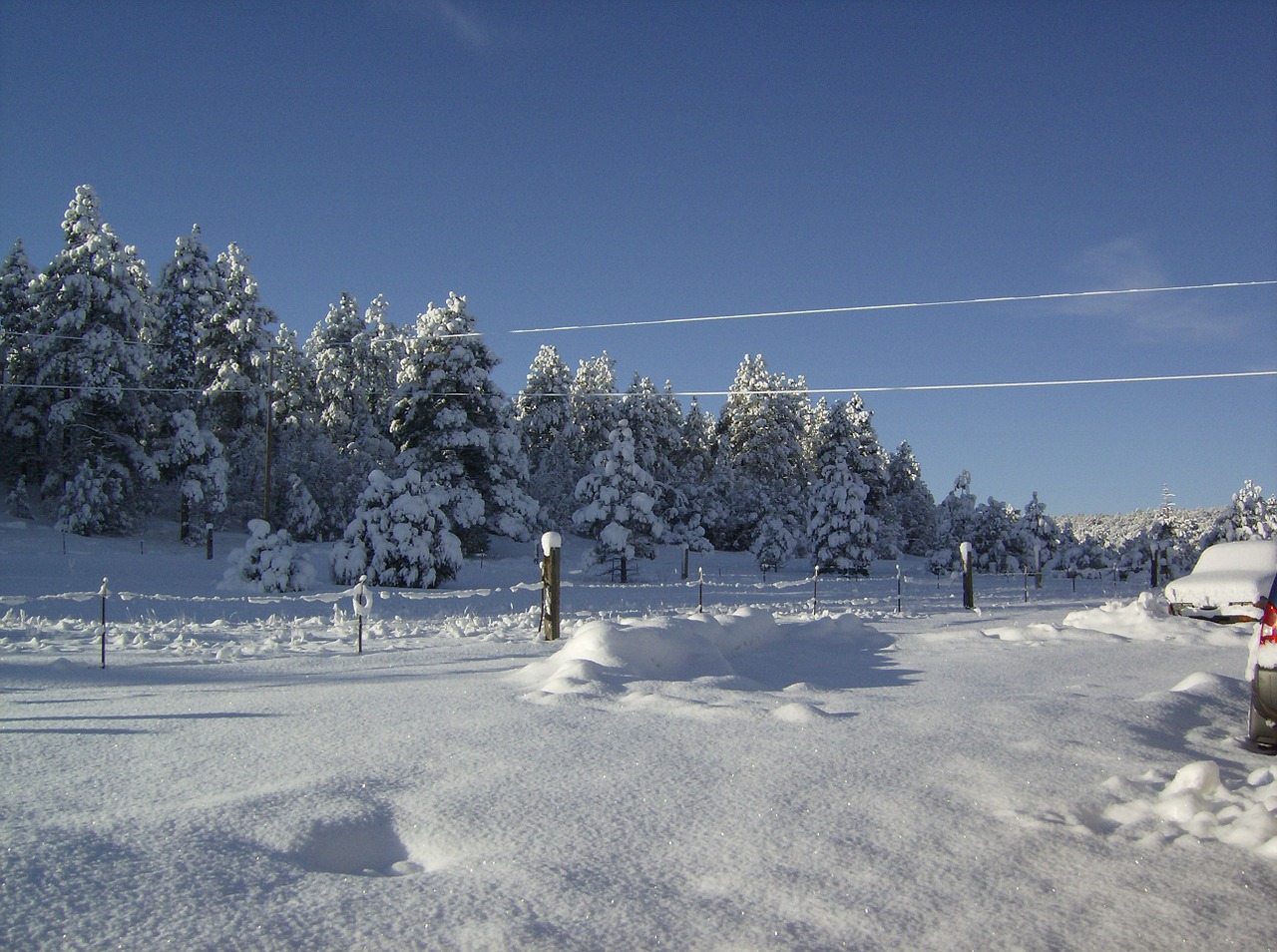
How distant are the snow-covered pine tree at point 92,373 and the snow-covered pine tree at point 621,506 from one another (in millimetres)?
16701

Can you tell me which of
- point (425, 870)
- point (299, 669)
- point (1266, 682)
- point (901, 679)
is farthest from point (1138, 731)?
point (299, 669)

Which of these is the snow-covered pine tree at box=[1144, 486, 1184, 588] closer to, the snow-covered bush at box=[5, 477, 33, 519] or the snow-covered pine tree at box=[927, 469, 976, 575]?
the snow-covered pine tree at box=[927, 469, 976, 575]

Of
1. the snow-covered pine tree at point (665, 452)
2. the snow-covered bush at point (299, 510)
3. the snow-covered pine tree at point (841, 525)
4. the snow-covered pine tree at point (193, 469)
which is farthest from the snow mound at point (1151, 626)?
the snow-covered bush at point (299, 510)

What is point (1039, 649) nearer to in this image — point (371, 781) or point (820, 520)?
point (371, 781)

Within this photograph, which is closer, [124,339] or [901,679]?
[901,679]

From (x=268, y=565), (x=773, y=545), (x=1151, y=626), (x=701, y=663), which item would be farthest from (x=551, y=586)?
(x=773, y=545)

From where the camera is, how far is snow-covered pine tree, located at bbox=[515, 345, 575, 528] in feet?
164

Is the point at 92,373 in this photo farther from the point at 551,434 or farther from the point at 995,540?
the point at 995,540

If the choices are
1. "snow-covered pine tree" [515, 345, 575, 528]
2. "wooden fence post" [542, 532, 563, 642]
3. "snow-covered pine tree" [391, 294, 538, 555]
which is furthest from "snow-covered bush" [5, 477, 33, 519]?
"wooden fence post" [542, 532, 563, 642]

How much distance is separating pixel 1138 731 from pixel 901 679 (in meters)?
2.53

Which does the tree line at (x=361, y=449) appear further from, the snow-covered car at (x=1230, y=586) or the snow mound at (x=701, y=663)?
the snow-covered car at (x=1230, y=586)

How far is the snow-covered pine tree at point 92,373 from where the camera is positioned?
30.4 metres

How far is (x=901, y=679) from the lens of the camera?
8.02 meters

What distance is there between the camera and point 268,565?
854 inches
